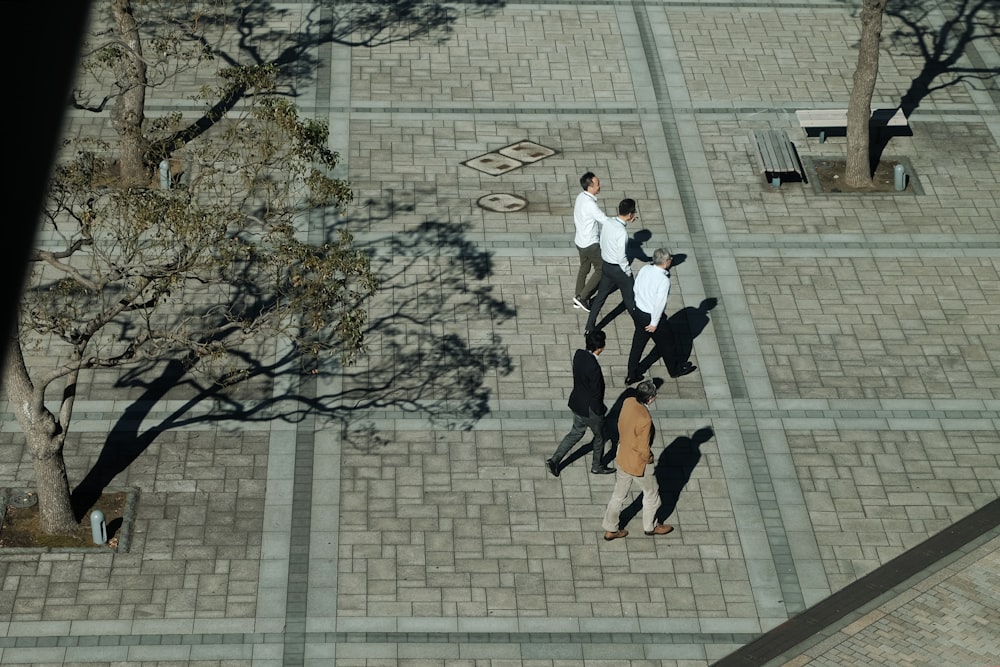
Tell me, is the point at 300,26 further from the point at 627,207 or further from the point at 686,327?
the point at 686,327

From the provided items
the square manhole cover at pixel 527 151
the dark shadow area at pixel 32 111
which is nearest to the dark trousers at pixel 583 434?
the square manhole cover at pixel 527 151

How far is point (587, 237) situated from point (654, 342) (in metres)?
1.57

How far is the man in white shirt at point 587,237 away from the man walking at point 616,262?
0.21m

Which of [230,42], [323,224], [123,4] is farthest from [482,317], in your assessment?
[230,42]

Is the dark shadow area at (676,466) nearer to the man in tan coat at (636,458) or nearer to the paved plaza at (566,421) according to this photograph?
the paved plaza at (566,421)

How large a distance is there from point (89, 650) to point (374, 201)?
339 inches

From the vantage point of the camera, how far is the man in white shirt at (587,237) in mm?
15117

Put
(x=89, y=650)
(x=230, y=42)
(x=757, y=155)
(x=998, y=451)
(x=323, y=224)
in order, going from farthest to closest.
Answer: (x=230, y=42) → (x=757, y=155) → (x=323, y=224) → (x=998, y=451) → (x=89, y=650)

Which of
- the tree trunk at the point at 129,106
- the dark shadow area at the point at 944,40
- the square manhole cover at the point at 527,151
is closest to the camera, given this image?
the tree trunk at the point at 129,106

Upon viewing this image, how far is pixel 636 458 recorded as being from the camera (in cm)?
1171

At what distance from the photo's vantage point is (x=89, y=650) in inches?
436

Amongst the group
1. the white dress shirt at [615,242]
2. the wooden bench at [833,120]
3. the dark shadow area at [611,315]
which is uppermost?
the white dress shirt at [615,242]

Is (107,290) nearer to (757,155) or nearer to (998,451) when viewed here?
(757,155)

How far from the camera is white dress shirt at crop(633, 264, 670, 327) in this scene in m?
14.0
